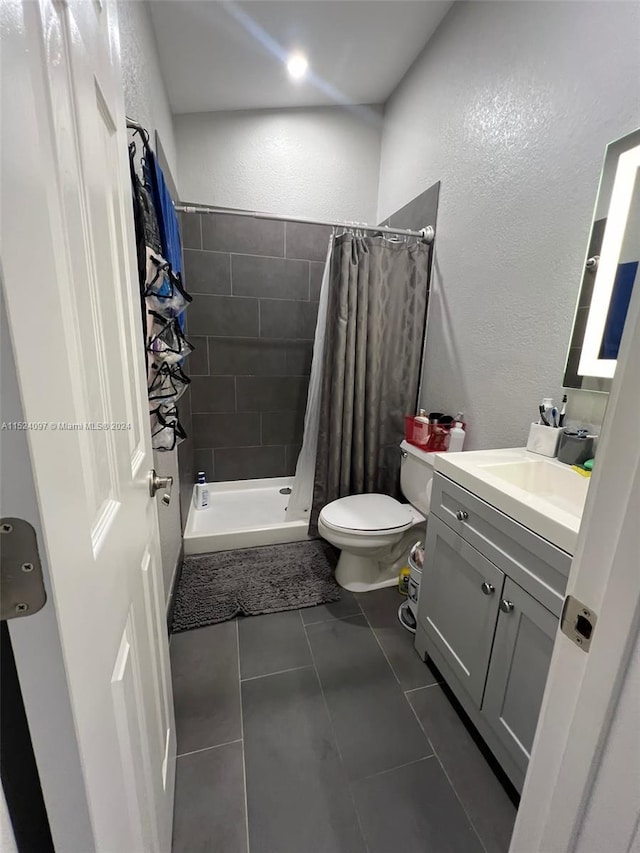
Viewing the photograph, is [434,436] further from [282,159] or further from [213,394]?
[282,159]

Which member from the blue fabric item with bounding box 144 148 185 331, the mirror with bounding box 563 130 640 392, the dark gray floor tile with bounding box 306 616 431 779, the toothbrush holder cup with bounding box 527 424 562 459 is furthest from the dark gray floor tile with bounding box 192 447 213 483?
the mirror with bounding box 563 130 640 392

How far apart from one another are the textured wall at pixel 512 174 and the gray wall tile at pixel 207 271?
4.51 feet

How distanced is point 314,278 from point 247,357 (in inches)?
30.6

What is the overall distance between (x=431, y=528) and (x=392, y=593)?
2.28ft

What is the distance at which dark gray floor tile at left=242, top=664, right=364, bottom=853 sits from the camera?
3.09 feet

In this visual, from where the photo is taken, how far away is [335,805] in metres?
1.00

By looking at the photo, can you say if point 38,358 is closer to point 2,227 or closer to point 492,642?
point 2,227

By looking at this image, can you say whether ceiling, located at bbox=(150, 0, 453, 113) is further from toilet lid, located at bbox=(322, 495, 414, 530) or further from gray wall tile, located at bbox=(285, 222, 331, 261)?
toilet lid, located at bbox=(322, 495, 414, 530)

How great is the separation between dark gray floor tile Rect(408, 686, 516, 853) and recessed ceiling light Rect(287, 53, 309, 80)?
9.99ft

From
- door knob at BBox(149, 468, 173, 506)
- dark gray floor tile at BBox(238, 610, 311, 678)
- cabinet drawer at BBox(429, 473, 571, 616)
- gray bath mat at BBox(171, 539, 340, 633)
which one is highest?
door knob at BBox(149, 468, 173, 506)

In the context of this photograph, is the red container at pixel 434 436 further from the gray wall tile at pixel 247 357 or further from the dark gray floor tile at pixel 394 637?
the gray wall tile at pixel 247 357

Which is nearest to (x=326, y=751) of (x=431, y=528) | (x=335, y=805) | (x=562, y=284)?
(x=335, y=805)

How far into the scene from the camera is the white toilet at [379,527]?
1.67m

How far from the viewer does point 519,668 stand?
3.18 feet
